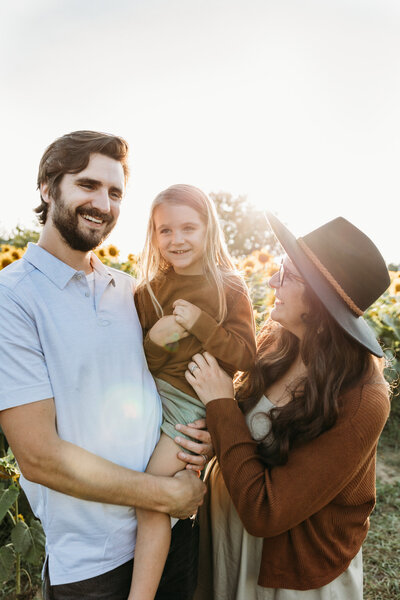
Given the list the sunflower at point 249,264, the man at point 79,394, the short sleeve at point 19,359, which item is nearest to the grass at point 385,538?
the man at point 79,394

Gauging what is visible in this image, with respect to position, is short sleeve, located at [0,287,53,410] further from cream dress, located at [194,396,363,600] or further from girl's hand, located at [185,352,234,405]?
cream dress, located at [194,396,363,600]

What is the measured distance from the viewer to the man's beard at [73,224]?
186cm

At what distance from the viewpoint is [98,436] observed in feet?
5.50

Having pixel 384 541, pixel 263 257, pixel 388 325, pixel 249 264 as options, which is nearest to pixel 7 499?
pixel 384 541

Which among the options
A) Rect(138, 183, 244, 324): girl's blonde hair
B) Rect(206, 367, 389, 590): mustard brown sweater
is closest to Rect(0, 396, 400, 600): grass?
Rect(206, 367, 389, 590): mustard brown sweater

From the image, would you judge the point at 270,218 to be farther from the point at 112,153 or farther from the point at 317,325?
the point at 112,153

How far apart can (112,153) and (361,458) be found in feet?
5.69

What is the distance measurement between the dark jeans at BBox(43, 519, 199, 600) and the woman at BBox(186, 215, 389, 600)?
134 mm

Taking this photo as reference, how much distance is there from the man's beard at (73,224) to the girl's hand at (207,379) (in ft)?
2.59

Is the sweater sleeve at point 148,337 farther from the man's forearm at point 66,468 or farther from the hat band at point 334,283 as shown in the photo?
the hat band at point 334,283

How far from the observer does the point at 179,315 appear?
2.11m

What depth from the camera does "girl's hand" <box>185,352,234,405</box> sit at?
1.91 metres

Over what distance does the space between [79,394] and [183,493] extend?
633mm

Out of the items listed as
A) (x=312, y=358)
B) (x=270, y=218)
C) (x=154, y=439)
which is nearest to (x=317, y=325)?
(x=312, y=358)
